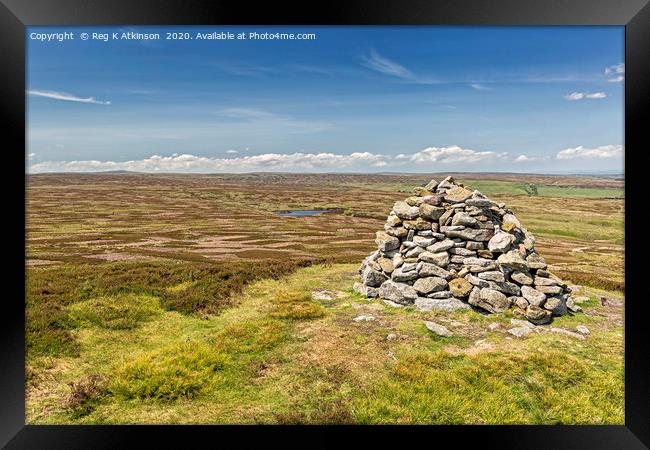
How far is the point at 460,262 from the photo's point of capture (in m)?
12.1

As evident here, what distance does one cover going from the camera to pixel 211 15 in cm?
599

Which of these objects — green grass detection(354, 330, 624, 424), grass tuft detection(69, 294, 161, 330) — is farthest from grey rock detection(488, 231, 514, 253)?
grass tuft detection(69, 294, 161, 330)

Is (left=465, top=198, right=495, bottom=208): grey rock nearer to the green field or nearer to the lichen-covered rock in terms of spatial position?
the lichen-covered rock

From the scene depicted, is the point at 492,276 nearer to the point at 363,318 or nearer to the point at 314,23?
the point at 363,318

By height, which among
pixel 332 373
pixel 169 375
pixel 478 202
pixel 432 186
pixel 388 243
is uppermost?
pixel 432 186

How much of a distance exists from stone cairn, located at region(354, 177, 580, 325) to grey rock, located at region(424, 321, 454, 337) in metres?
1.32

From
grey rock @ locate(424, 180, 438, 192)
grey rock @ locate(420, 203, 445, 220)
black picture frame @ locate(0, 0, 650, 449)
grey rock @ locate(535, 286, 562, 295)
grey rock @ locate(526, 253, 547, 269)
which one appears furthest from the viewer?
grey rock @ locate(424, 180, 438, 192)

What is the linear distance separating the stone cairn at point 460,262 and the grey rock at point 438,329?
132 centimetres

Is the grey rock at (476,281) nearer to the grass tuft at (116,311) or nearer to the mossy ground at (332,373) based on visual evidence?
the mossy ground at (332,373)

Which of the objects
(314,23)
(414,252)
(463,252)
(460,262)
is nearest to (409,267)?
(414,252)

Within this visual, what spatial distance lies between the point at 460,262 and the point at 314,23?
30.8ft

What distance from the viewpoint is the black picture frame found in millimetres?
5910

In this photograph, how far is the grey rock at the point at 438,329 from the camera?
32.2ft

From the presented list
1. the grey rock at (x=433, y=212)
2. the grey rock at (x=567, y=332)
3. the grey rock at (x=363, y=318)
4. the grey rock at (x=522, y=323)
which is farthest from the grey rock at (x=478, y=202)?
A: the grey rock at (x=363, y=318)
